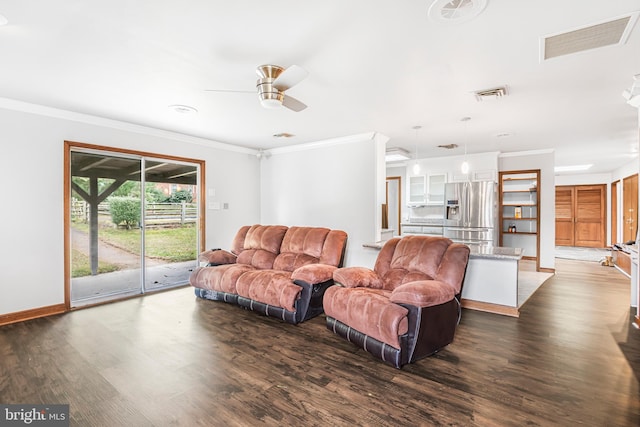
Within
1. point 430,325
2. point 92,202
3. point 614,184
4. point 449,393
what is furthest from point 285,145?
point 614,184

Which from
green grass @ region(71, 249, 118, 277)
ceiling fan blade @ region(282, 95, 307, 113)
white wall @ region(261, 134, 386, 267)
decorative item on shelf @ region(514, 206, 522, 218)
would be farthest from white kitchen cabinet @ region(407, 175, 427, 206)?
green grass @ region(71, 249, 118, 277)

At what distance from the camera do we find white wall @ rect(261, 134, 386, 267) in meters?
4.84

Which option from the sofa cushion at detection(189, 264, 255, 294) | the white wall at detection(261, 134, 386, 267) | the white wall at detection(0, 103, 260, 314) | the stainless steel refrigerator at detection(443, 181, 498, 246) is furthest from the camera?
the stainless steel refrigerator at detection(443, 181, 498, 246)

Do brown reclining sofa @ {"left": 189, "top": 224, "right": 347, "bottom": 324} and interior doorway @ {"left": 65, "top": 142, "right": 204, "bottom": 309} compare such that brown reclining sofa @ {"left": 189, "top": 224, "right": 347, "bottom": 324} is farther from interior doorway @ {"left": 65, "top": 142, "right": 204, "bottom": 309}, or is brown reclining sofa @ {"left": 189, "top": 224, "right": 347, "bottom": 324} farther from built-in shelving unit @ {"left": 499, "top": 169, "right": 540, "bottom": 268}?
built-in shelving unit @ {"left": 499, "top": 169, "right": 540, "bottom": 268}

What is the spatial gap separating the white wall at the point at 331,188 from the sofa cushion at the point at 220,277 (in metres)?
1.76

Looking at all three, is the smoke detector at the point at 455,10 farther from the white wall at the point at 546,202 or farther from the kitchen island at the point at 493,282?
the white wall at the point at 546,202

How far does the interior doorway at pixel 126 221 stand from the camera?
12.9ft

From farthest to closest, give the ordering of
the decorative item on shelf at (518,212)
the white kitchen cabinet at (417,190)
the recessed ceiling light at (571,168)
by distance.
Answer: the recessed ceiling light at (571,168), the decorative item on shelf at (518,212), the white kitchen cabinet at (417,190)

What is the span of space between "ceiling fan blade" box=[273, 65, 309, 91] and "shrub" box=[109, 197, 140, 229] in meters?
3.19

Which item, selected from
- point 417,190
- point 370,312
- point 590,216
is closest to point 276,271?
point 370,312

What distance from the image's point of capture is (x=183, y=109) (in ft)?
11.8

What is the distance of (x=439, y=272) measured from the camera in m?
2.82

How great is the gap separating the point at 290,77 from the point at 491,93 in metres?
2.06

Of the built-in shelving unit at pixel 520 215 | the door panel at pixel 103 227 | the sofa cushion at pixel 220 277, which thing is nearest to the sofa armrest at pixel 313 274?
the sofa cushion at pixel 220 277
